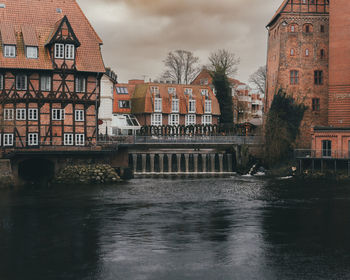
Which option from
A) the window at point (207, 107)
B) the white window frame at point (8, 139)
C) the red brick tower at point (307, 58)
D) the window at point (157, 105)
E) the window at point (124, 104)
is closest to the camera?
the white window frame at point (8, 139)

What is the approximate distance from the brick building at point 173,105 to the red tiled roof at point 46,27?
20.9 m

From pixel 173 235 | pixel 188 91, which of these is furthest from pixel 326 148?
pixel 173 235

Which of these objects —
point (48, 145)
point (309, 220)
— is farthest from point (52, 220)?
point (48, 145)

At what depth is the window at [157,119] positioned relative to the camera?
7425 cm

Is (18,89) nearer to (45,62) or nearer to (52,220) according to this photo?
(45,62)

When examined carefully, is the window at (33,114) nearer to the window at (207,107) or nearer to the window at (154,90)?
the window at (154,90)

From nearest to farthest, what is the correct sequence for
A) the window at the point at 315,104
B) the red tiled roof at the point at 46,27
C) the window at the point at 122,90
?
the red tiled roof at the point at 46,27, the window at the point at 315,104, the window at the point at 122,90

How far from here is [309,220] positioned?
3067 centimetres

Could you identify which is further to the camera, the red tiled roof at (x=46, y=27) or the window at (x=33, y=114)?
the red tiled roof at (x=46, y=27)

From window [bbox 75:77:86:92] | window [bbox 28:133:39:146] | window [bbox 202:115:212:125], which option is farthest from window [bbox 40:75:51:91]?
window [bbox 202:115:212:125]

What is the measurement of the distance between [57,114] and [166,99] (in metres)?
27.2

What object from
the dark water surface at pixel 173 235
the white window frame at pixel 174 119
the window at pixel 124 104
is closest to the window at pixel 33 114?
the dark water surface at pixel 173 235

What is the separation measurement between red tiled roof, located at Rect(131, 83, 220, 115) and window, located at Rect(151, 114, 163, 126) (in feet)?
3.01

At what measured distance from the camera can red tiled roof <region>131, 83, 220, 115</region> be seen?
74125mm
